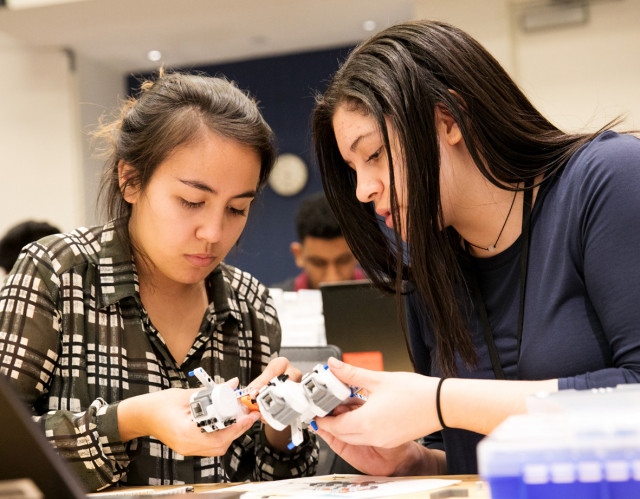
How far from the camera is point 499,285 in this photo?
56.4 inches

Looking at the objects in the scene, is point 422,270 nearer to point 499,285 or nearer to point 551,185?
point 499,285

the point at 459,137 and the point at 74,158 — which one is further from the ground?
the point at 74,158

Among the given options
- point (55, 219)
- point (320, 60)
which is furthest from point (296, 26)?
point (55, 219)

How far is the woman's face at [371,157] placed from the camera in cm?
134

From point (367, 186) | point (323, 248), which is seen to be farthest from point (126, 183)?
point (323, 248)

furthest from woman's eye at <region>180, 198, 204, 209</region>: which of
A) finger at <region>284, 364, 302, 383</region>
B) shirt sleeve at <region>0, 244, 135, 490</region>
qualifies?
finger at <region>284, 364, 302, 383</region>

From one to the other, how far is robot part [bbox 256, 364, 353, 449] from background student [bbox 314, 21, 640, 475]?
0.08 feet

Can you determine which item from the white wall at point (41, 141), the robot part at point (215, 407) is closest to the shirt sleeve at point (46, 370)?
the robot part at point (215, 407)

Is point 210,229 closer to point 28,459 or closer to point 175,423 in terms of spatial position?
point 175,423

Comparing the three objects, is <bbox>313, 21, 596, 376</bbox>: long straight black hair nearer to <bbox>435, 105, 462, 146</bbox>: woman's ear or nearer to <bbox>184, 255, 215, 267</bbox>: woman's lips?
<bbox>435, 105, 462, 146</bbox>: woman's ear

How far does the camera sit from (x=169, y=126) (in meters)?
1.58

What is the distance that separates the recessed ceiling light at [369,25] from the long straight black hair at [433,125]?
5.06 meters

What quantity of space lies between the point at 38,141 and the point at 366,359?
193 inches

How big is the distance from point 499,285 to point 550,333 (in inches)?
7.5
